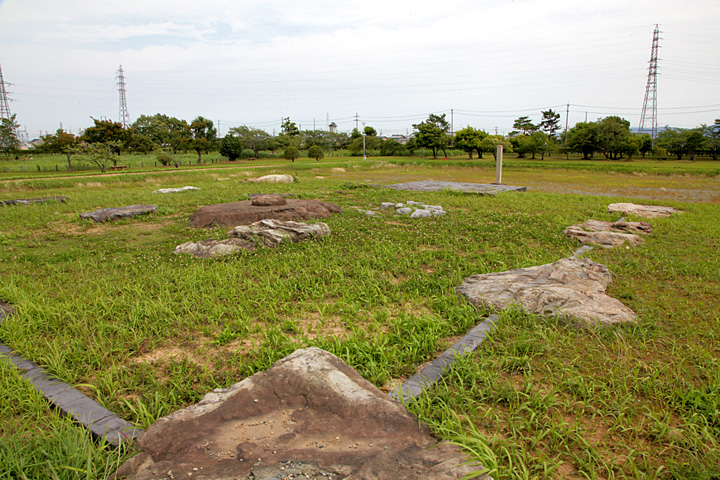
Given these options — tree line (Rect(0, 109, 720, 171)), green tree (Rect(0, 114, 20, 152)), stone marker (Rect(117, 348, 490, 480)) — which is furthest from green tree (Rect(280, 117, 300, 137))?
stone marker (Rect(117, 348, 490, 480))

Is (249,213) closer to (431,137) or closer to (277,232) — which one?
(277,232)

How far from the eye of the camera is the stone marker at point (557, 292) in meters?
4.30

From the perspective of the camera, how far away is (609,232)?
818cm

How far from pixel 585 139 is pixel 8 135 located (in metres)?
62.3

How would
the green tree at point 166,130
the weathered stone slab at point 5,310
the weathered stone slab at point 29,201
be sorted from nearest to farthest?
the weathered stone slab at point 5,310, the weathered stone slab at point 29,201, the green tree at point 166,130

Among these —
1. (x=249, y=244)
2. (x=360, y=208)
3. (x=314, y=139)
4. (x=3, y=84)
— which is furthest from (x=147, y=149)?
(x=249, y=244)

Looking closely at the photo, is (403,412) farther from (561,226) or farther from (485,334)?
(561,226)

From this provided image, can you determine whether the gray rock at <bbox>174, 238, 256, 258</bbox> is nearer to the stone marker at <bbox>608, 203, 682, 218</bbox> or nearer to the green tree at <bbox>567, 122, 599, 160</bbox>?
the stone marker at <bbox>608, 203, 682, 218</bbox>

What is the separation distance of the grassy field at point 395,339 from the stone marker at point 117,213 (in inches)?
90.7

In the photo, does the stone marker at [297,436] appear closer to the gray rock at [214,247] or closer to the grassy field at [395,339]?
the grassy field at [395,339]

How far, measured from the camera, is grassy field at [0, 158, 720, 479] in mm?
2568

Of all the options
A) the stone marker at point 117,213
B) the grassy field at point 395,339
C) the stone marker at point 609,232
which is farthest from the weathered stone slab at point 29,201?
the stone marker at point 609,232

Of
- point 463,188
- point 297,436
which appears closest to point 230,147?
point 463,188

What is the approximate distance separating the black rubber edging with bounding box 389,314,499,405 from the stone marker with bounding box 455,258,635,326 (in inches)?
19.6
